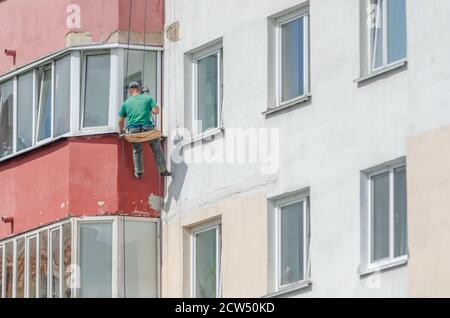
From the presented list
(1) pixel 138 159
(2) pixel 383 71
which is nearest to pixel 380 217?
(2) pixel 383 71

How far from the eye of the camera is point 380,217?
3253 cm

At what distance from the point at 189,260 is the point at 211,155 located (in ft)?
5.37

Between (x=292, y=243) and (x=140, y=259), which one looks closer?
(x=292, y=243)

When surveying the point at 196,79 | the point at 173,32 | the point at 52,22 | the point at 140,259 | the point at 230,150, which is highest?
the point at 52,22

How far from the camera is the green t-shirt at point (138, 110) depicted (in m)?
36.3

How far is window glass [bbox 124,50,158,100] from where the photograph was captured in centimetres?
3725

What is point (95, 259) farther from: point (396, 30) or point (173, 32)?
point (396, 30)

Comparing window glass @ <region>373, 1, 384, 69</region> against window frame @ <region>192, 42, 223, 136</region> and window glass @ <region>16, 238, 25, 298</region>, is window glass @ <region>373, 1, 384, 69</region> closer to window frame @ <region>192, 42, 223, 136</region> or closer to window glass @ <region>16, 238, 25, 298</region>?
window frame @ <region>192, 42, 223, 136</region>

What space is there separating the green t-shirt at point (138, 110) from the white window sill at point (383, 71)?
439 centimetres

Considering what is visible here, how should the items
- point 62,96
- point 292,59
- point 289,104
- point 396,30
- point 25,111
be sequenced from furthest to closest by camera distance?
point 25,111 < point 62,96 < point 292,59 < point 289,104 < point 396,30

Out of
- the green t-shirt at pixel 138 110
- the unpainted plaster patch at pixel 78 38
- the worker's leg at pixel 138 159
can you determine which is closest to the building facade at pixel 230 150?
the unpainted plaster patch at pixel 78 38

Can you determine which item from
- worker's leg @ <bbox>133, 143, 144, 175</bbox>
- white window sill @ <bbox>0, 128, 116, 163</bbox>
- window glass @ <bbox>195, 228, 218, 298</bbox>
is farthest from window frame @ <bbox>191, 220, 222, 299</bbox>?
white window sill @ <bbox>0, 128, 116, 163</bbox>

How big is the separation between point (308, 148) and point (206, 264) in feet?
10.3

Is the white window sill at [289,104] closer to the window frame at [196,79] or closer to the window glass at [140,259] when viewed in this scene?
the window frame at [196,79]
